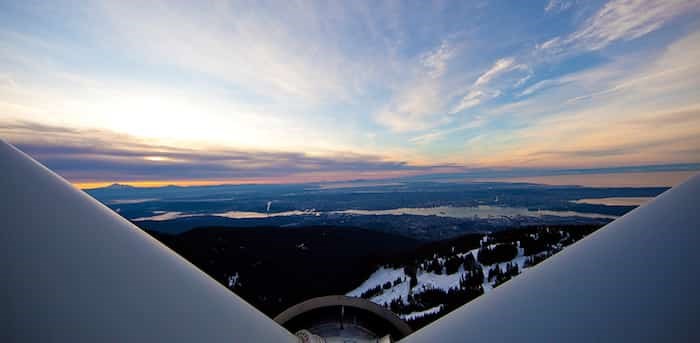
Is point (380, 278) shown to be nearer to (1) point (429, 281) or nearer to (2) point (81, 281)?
(1) point (429, 281)

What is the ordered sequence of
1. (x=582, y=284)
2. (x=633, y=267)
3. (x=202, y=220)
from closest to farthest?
(x=633, y=267), (x=582, y=284), (x=202, y=220)

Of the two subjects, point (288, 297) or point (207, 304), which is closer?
point (207, 304)

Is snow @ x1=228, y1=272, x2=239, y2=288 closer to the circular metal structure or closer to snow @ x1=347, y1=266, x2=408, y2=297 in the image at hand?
snow @ x1=347, y1=266, x2=408, y2=297

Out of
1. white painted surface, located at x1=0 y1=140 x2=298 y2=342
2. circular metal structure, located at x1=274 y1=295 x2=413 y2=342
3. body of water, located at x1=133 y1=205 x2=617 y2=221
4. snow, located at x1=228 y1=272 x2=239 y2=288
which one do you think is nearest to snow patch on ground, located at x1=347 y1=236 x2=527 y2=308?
snow, located at x1=228 y1=272 x2=239 y2=288

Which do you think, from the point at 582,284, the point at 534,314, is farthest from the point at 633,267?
the point at 534,314

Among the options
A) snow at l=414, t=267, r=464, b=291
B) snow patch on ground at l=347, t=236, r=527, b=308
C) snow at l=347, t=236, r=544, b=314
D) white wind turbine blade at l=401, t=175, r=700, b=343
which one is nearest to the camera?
white wind turbine blade at l=401, t=175, r=700, b=343

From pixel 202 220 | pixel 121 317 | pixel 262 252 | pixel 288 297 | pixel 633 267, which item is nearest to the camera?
pixel 121 317

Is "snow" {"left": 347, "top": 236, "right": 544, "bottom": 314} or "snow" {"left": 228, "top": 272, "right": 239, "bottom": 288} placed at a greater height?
"snow" {"left": 347, "top": 236, "right": 544, "bottom": 314}

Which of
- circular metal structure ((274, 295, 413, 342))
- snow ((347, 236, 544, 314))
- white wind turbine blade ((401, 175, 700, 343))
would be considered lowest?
snow ((347, 236, 544, 314))

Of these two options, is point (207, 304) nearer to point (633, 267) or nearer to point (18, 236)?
point (18, 236)
